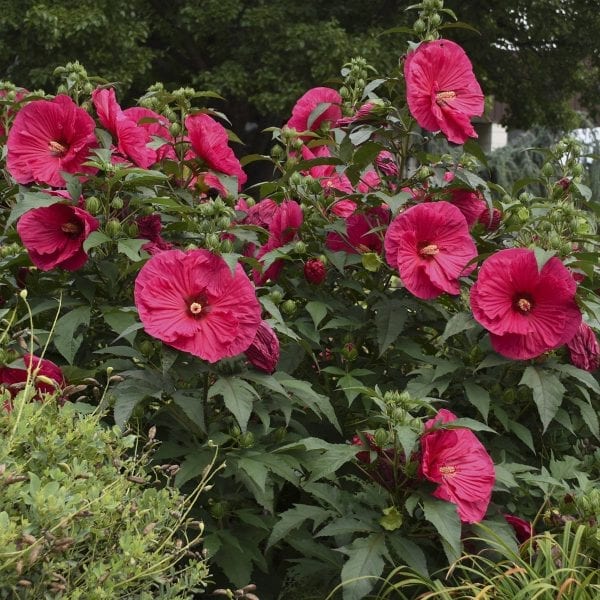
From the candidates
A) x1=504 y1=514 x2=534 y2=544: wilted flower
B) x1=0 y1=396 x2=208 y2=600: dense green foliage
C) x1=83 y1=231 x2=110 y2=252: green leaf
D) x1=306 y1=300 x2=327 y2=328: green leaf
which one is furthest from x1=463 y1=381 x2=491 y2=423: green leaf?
x1=83 y1=231 x2=110 y2=252: green leaf

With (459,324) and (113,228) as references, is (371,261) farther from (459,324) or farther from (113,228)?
(113,228)

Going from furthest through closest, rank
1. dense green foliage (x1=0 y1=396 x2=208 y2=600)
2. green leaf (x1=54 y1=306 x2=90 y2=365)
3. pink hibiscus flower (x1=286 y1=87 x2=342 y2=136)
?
pink hibiscus flower (x1=286 y1=87 x2=342 y2=136), green leaf (x1=54 y1=306 x2=90 y2=365), dense green foliage (x1=0 y1=396 x2=208 y2=600)

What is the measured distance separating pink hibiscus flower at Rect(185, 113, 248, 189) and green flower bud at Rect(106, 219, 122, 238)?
0.97ft

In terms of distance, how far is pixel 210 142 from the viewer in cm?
226

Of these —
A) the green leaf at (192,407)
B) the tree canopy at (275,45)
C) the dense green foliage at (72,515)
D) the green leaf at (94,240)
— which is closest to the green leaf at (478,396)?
the green leaf at (192,407)

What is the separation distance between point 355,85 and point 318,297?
597 mm

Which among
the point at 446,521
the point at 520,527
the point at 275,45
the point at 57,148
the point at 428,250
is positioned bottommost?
the point at 275,45

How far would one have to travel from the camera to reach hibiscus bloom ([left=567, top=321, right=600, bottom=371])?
219 centimetres

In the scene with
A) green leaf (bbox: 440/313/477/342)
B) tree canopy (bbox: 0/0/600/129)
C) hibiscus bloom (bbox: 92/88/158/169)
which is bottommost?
tree canopy (bbox: 0/0/600/129)

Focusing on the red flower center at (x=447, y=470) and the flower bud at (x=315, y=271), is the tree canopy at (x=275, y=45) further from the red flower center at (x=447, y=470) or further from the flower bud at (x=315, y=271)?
the red flower center at (x=447, y=470)

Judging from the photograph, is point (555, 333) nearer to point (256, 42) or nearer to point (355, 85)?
point (355, 85)

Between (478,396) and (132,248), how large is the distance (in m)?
0.76

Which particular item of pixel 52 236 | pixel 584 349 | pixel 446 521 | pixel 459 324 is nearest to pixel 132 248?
pixel 52 236

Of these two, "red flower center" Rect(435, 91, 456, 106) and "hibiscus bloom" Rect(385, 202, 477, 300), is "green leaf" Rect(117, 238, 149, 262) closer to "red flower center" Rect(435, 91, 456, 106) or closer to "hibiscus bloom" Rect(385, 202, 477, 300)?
"hibiscus bloom" Rect(385, 202, 477, 300)
